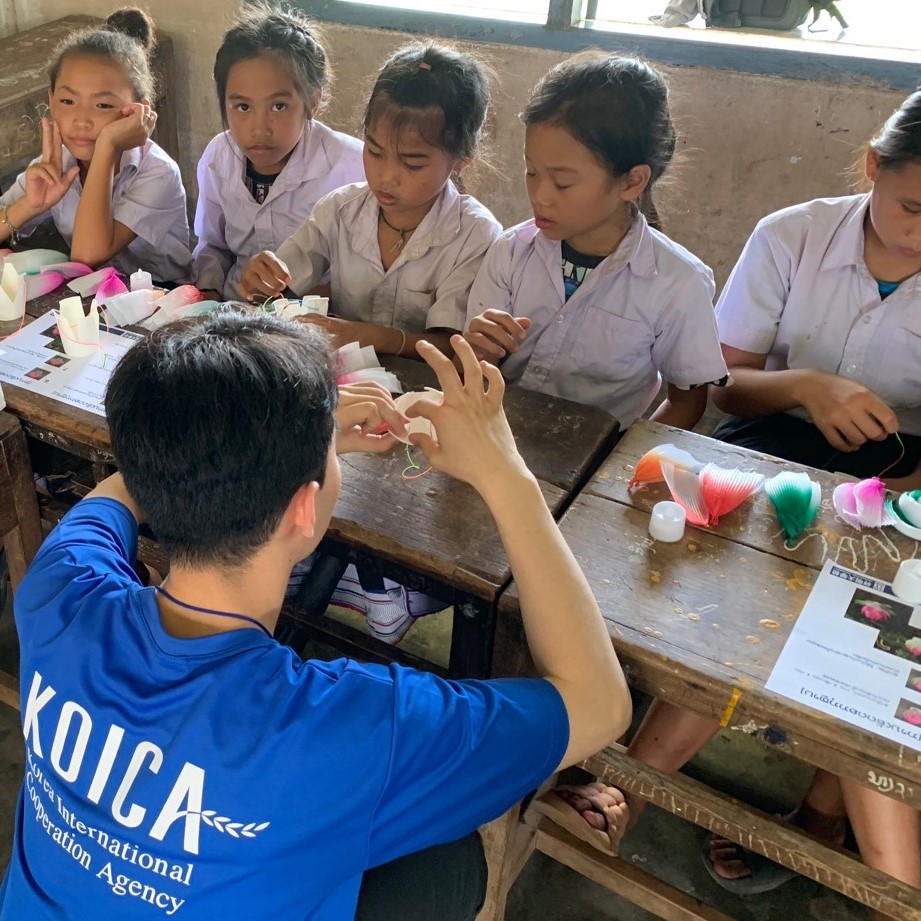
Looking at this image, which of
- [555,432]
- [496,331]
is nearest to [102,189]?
[496,331]

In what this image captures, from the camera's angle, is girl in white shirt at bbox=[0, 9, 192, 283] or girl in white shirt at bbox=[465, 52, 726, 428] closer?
girl in white shirt at bbox=[465, 52, 726, 428]

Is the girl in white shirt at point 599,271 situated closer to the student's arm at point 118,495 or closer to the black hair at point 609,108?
the black hair at point 609,108

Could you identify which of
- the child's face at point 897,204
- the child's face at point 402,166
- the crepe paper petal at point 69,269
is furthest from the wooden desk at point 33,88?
the child's face at point 897,204

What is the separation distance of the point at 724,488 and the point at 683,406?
683 millimetres

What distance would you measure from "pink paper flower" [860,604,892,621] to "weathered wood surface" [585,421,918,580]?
0.06m

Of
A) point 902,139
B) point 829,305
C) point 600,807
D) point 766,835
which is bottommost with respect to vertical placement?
point 600,807

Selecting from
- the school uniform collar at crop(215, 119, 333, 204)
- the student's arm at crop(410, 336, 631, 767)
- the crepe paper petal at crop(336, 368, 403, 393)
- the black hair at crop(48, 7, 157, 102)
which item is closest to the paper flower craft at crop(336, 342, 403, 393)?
the crepe paper petal at crop(336, 368, 403, 393)

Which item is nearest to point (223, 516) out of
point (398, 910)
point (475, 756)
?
point (475, 756)

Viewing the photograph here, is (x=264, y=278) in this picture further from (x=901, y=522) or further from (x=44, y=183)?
(x=901, y=522)

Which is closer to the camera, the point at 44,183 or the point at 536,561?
the point at 536,561

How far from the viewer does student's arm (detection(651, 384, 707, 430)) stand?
182 cm

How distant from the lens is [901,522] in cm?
116

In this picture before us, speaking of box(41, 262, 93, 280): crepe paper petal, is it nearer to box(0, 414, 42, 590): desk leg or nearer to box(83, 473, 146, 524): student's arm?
box(0, 414, 42, 590): desk leg

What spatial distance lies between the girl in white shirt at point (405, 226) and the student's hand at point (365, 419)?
1.42 feet
